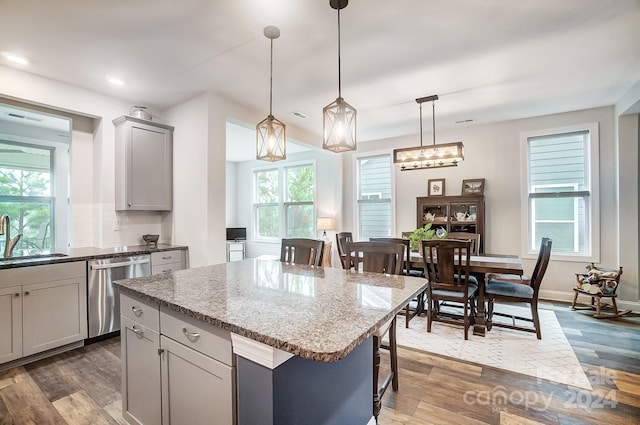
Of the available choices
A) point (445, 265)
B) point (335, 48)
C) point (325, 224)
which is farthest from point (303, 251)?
point (325, 224)

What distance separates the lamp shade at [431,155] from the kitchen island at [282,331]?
220 centimetres

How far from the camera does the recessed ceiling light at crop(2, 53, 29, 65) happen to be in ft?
8.56

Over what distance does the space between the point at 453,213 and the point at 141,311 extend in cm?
472

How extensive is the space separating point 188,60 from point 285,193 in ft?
15.2

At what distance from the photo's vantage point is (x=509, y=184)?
15.5 feet

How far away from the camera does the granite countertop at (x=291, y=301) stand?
0.96 m

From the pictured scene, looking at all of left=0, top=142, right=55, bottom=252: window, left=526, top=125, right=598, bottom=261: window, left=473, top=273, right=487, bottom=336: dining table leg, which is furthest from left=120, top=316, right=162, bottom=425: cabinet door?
left=526, top=125, right=598, bottom=261: window

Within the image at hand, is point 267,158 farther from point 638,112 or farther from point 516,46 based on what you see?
point 638,112

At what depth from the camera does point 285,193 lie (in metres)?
7.28

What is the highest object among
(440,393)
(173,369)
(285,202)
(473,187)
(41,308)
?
(473,187)

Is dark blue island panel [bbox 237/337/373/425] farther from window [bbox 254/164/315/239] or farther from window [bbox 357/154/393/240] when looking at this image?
window [bbox 254/164/315/239]

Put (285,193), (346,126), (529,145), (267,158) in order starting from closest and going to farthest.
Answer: (346,126) → (267,158) → (529,145) → (285,193)

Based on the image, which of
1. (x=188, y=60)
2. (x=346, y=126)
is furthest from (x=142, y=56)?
(x=346, y=126)

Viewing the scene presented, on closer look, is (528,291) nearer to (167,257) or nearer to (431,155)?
(431,155)
